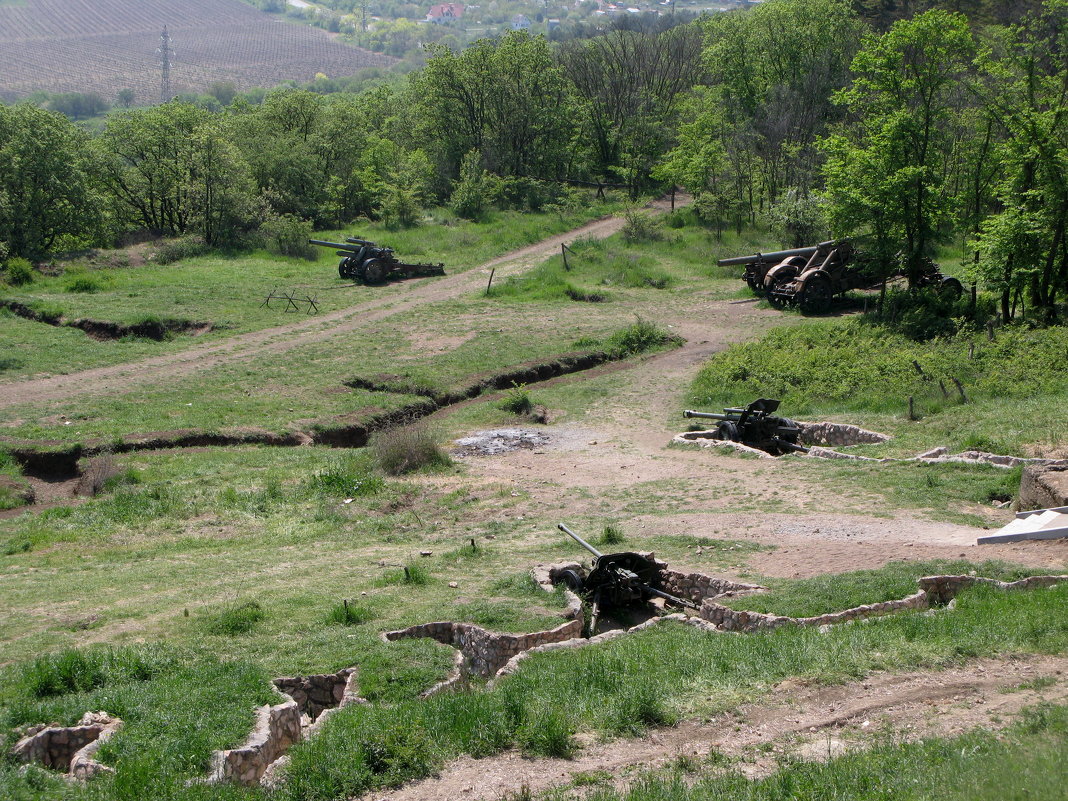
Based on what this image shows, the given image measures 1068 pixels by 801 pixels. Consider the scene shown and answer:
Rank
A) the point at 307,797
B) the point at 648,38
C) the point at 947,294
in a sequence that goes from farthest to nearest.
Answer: the point at 648,38, the point at 947,294, the point at 307,797

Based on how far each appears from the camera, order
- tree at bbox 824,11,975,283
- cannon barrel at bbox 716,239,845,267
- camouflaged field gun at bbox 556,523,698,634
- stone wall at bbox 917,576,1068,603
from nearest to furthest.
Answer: stone wall at bbox 917,576,1068,603 < camouflaged field gun at bbox 556,523,698,634 < tree at bbox 824,11,975,283 < cannon barrel at bbox 716,239,845,267

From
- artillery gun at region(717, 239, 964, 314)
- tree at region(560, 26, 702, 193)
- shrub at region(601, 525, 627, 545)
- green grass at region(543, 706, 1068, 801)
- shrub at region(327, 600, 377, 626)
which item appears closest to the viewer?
green grass at region(543, 706, 1068, 801)

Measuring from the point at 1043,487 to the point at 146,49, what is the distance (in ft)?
576

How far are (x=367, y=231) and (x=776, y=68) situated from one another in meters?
24.6

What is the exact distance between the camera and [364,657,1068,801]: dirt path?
7.84 metres

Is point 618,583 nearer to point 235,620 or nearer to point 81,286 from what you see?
point 235,620

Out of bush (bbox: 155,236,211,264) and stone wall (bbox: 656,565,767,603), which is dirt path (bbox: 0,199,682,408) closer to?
bush (bbox: 155,236,211,264)

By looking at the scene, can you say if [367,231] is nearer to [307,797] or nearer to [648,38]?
[648,38]

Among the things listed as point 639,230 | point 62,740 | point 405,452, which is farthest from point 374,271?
point 62,740

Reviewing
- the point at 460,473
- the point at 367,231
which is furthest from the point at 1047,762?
the point at 367,231

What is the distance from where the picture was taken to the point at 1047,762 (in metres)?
6.55

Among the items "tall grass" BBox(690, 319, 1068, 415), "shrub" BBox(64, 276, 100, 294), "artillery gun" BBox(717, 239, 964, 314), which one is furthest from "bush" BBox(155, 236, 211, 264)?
"tall grass" BBox(690, 319, 1068, 415)

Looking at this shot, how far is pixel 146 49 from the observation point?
163750 mm

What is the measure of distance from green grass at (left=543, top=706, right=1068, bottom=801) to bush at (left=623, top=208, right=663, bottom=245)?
37884 mm
